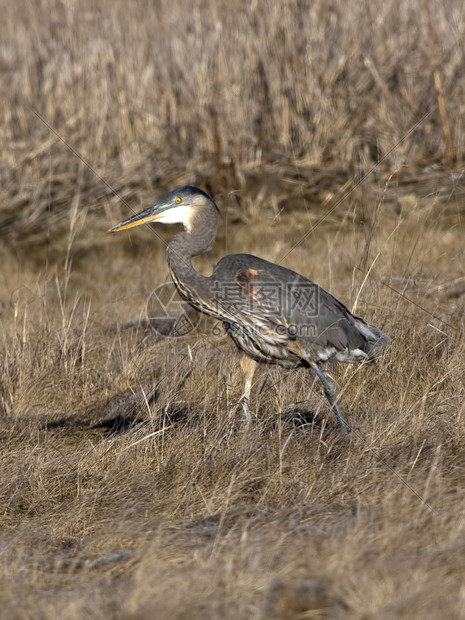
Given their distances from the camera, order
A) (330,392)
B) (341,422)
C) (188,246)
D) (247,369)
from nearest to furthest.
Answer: (341,422) → (330,392) → (188,246) → (247,369)

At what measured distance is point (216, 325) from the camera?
656cm

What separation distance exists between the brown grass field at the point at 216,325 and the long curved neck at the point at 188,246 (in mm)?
691

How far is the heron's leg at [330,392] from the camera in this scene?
440 centimetres

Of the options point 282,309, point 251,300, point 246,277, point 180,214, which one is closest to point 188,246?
point 180,214

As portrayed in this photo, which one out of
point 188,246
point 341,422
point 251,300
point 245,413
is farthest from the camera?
point 188,246

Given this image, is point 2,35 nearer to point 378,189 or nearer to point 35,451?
point 378,189

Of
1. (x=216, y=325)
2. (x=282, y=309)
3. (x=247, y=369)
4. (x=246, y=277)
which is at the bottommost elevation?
(x=216, y=325)

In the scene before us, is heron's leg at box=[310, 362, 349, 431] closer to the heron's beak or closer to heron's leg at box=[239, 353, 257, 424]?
heron's leg at box=[239, 353, 257, 424]

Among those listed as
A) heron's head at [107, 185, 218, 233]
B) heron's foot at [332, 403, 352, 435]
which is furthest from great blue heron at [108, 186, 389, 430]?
heron's foot at [332, 403, 352, 435]

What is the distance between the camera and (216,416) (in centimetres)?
461

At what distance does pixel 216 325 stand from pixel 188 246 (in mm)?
1744

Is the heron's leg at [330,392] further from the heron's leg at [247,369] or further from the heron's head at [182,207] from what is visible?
the heron's head at [182,207]

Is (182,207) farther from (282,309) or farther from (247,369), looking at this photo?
(247,369)

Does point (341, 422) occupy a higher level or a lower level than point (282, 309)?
lower
